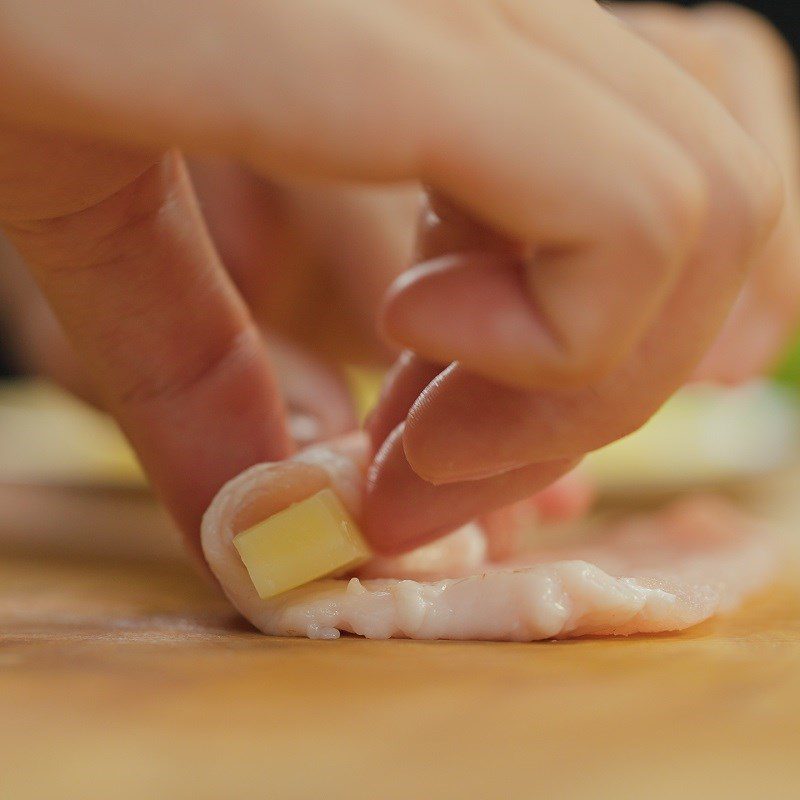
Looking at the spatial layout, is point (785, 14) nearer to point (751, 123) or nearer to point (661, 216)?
point (751, 123)

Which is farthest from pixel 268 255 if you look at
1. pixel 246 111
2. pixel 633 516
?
pixel 246 111

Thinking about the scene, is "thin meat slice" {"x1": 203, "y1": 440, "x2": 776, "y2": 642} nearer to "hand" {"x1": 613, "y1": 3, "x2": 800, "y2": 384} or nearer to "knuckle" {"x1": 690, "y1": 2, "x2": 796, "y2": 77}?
"hand" {"x1": 613, "y1": 3, "x2": 800, "y2": 384}

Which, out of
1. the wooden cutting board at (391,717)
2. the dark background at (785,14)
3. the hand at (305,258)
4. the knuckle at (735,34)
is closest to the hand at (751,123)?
the knuckle at (735,34)

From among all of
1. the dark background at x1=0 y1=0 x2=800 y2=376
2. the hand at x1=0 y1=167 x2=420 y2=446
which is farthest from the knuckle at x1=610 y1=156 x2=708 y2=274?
the dark background at x1=0 y1=0 x2=800 y2=376

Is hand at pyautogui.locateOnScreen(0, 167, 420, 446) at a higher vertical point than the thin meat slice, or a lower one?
higher

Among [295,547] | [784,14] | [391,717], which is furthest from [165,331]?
[784,14]

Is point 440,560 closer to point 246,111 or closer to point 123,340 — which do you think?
point 123,340

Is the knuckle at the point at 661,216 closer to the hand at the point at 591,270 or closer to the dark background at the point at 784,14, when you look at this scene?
the hand at the point at 591,270
